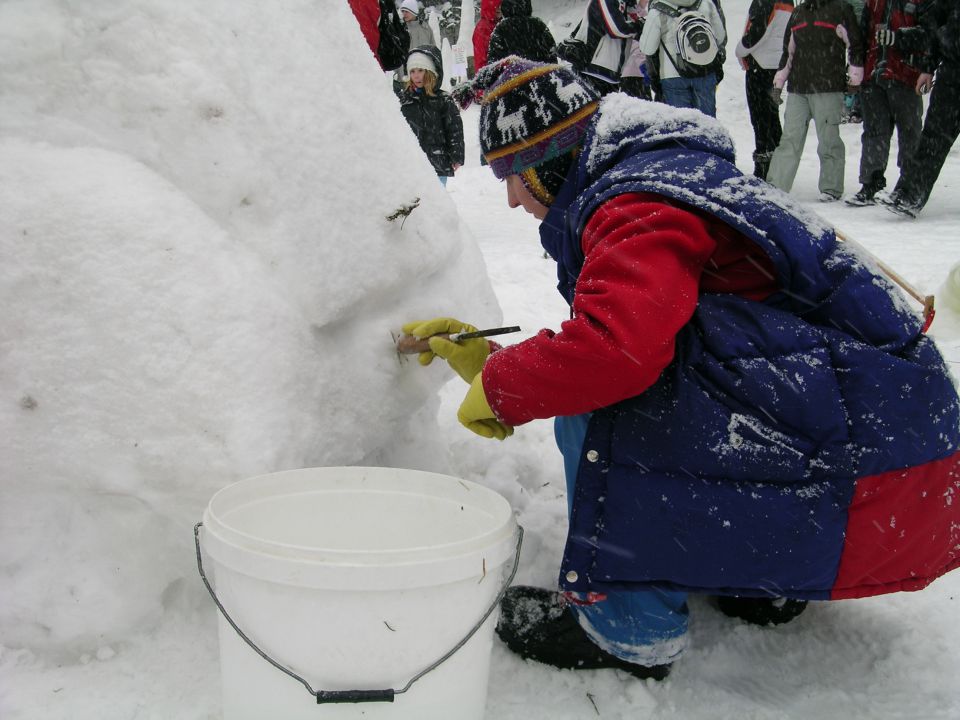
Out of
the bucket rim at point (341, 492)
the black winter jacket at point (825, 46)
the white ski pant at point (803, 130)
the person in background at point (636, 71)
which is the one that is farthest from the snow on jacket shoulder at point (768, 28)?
the bucket rim at point (341, 492)

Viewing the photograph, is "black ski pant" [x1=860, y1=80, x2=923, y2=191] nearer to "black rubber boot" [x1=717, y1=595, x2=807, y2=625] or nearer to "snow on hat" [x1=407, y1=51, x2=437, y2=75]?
"snow on hat" [x1=407, y1=51, x2=437, y2=75]

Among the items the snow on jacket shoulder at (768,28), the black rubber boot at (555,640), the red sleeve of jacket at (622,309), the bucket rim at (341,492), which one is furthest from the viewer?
the snow on jacket shoulder at (768,28)

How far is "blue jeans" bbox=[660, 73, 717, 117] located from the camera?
5.41 m

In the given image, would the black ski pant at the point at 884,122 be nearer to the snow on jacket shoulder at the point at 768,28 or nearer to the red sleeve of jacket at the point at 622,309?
the snow on jacket shoulder at the point at 768,28

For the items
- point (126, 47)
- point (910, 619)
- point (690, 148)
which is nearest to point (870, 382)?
point (690, 148)

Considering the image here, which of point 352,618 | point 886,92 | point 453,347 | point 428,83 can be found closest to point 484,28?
point 428,83

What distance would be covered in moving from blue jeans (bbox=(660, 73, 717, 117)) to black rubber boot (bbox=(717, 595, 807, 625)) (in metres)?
4.40

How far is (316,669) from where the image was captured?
112 cm

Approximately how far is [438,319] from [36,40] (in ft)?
3.12

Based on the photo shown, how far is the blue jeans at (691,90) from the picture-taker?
5410mm

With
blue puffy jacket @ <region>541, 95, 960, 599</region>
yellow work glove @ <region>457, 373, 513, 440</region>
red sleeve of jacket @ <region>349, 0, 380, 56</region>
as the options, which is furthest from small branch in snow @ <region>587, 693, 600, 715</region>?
red sleeve of jacket @ <region>349, 0, 380, 56</region>

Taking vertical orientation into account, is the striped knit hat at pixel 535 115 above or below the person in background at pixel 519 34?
above

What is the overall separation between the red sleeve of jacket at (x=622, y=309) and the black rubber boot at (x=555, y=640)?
20.4 inches

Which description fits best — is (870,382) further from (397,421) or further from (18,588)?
(18,588)
